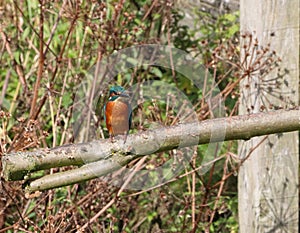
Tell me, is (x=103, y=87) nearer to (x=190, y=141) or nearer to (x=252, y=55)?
(x=252, y=55)

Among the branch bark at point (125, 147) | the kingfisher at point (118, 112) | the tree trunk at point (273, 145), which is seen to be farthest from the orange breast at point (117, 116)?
the tree trunk at point (273, 145)

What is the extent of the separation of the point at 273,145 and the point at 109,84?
41.0 inches

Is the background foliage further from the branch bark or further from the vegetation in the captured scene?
the branch bark

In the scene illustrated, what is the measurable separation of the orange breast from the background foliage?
2.34 feet

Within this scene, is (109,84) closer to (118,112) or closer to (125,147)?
(118,112)

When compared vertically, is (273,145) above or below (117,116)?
below

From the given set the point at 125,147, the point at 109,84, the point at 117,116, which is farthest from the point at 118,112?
the point at 109,84

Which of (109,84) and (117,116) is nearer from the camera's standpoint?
(117,116)

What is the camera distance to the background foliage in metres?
3.09

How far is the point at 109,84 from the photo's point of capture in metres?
3.43

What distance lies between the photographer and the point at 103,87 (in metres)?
3.34

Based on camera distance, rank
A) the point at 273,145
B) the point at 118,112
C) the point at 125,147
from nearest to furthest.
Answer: the point at 125,147 < the point at 118,112 < the point at 273,145

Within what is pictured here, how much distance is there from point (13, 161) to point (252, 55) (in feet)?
4.19

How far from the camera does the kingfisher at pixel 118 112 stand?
2273 millimetres
